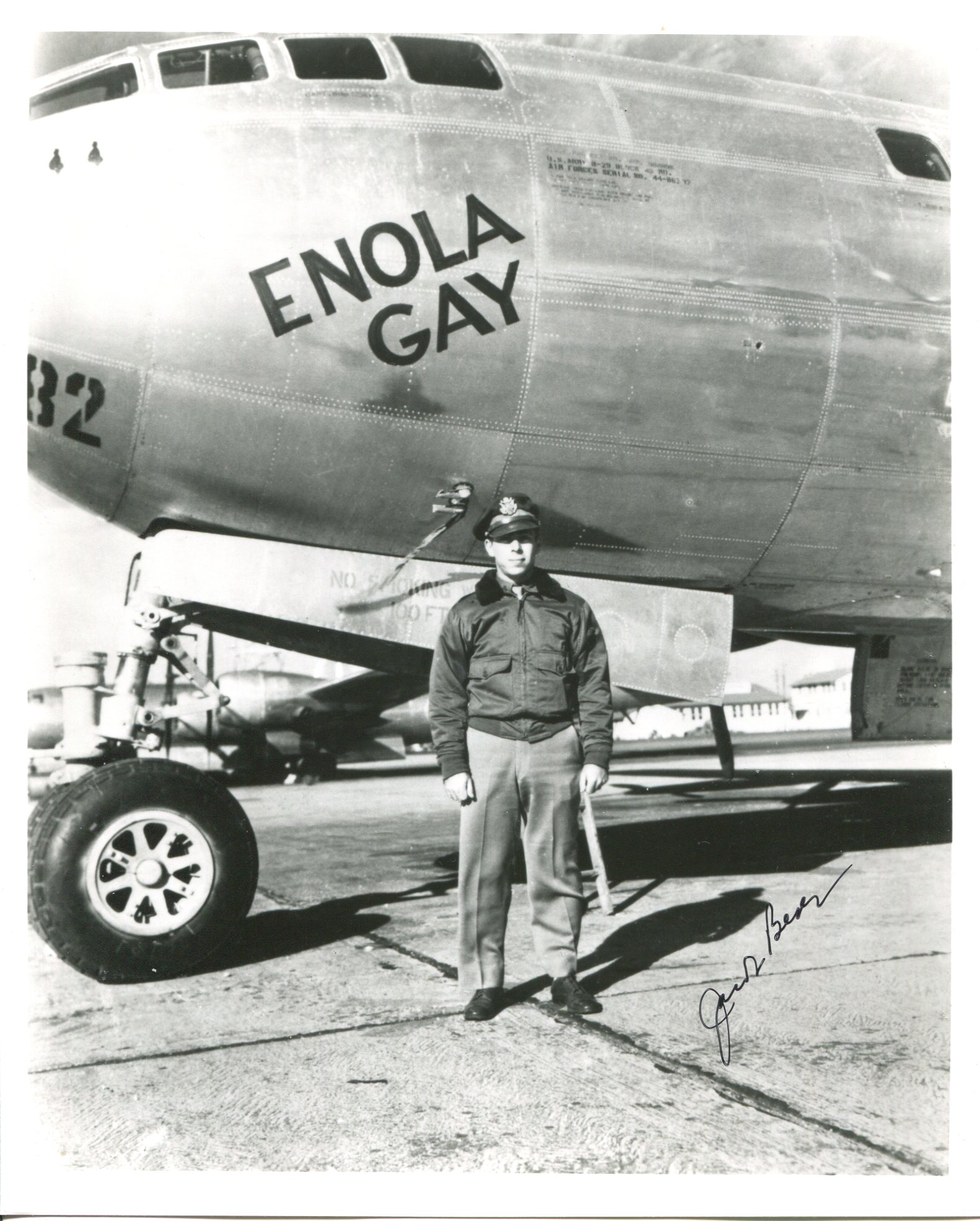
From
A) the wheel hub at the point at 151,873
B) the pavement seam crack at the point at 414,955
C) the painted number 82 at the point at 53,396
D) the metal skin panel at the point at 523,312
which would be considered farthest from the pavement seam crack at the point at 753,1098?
the painted number 82 at the point at 53,396

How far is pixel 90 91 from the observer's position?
14.9ft

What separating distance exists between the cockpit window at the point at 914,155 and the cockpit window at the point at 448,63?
2174 mm

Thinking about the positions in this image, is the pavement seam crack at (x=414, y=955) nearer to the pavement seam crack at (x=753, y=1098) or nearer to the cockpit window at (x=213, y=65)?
the pavement seam crack at (x=753, y=1098)

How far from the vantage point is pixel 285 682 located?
20438 millimetres

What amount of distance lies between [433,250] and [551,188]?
2.16 ft

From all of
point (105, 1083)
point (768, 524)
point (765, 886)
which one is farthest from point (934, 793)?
point (105, 1083)

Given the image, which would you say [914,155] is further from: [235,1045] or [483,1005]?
[235,1045]

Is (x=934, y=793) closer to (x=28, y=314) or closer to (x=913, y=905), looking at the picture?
(x=913, y=905)

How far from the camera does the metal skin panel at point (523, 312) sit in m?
4.46

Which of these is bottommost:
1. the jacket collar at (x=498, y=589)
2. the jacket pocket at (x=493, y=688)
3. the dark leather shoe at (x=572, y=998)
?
the dark leather shoe at (x=572, y=998)

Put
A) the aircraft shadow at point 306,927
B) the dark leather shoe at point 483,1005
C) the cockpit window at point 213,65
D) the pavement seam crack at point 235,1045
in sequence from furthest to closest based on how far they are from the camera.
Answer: the aircraft shadow at point 306,927 → the cockpit window at point 213,65 → the dark leather shoe at point 483,1005 → the pavement seam crack at point 235,1045

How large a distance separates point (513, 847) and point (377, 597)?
1513 millimetres

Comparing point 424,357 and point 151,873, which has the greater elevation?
point 424,357
